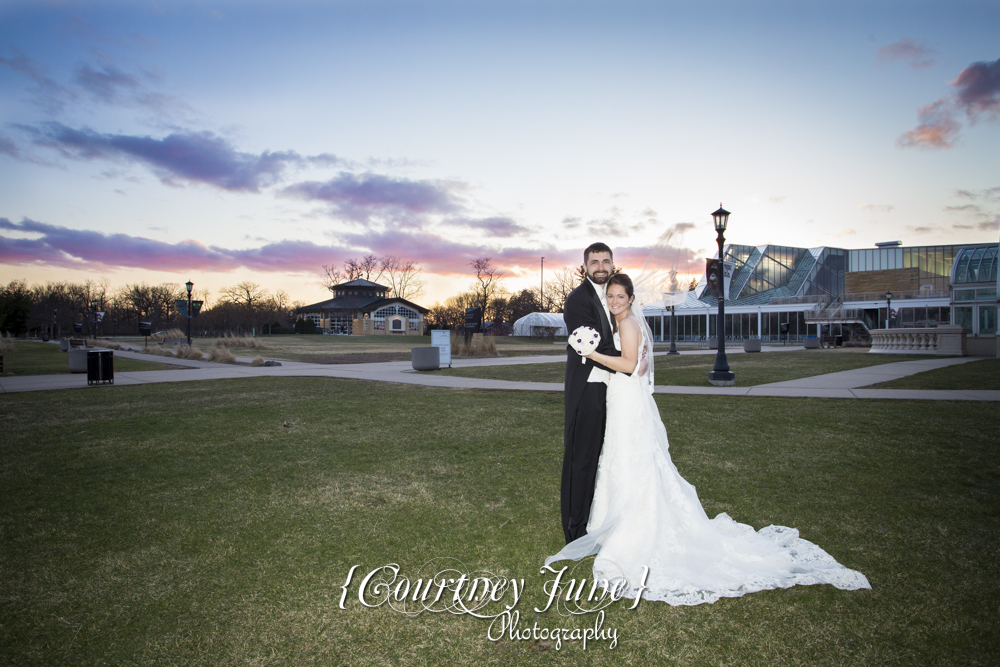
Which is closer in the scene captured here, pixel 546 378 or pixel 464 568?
pixel 464 568

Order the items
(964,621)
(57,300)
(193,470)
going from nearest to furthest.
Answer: (964,621), (193,470), (57,300)

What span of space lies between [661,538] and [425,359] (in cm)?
1650

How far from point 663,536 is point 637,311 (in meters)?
1.59

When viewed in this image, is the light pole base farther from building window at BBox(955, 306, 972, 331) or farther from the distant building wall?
the distant building wall

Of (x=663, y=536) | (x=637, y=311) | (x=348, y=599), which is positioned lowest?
(x=348, y=599)

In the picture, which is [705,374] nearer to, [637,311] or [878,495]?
[878,495]

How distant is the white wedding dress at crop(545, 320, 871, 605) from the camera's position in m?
3.37

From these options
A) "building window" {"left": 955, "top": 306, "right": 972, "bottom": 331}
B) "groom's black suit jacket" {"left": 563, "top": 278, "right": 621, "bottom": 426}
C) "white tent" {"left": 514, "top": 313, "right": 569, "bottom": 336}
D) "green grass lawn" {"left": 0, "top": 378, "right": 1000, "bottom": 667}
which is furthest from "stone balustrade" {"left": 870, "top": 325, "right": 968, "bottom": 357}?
"white tent" {"left": 514, "top": 313, "right": 569, "bottom": 336}

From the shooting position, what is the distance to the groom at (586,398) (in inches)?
150

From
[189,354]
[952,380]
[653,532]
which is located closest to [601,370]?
[653,532]

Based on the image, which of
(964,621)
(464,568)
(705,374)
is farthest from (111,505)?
(705,374)

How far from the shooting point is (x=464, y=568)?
11.9 ft

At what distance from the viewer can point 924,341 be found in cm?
2670

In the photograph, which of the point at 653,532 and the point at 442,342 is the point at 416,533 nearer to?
the point at 653,532
